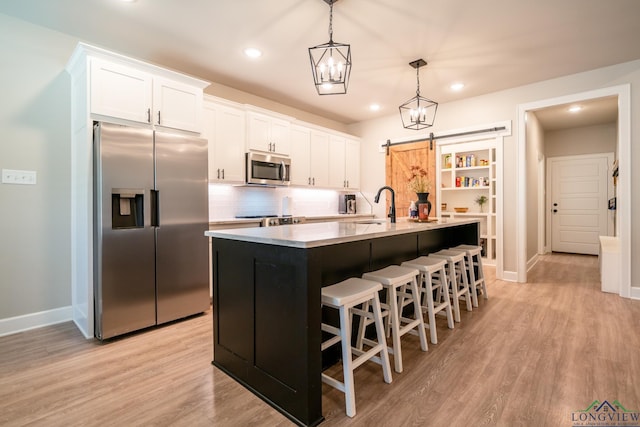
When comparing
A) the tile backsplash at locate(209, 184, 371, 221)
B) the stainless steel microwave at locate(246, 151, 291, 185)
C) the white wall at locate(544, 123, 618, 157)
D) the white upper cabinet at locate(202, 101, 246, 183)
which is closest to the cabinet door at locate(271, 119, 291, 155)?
the stainless steel microwave at locate(246, 151, 291, 185)

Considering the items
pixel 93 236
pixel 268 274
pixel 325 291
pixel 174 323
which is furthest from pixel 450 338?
pixel 93 236

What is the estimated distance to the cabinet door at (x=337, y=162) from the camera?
545 centimetres

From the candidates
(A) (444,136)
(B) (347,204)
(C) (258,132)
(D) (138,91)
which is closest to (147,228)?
(D) (138,91)

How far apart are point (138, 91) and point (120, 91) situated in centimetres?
15

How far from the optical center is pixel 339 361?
2174 mm

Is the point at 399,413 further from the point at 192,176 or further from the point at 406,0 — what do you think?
the point at 406,0

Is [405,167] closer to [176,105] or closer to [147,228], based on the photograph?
[176,105]

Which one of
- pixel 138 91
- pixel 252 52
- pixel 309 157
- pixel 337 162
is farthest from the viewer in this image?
pixel 337 162

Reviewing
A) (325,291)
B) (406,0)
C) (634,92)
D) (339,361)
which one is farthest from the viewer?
(634,92)

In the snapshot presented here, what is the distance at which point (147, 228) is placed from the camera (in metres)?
2.78

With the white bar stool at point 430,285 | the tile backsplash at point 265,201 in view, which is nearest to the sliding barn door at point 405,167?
the tile backsplash at point 265,201

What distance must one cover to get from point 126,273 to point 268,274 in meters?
1.66

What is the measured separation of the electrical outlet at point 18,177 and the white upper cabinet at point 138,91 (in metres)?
0.87

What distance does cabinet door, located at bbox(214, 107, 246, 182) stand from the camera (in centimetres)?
381
